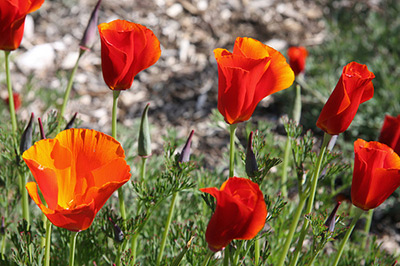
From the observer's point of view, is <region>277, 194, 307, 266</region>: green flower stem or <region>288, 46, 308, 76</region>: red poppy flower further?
<region>288, 46, 308, 76</region>: red poppy flower

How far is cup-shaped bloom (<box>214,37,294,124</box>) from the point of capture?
3.50ft

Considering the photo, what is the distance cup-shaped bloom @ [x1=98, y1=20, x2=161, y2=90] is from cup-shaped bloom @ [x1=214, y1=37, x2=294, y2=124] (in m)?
0.17

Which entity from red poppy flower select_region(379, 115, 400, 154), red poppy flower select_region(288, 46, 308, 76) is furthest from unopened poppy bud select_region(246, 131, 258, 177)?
red poppy flower select_region(288, 46, 308, 76)

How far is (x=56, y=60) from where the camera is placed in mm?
3574

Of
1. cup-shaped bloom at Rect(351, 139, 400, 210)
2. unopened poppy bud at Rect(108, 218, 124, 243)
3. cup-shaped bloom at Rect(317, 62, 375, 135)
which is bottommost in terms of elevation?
unopened poppy bud at Rect(108, 218, 124, 243)

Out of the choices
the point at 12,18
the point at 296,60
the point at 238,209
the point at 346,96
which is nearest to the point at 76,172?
the point at 238,209

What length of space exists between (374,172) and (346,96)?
0.18 metres

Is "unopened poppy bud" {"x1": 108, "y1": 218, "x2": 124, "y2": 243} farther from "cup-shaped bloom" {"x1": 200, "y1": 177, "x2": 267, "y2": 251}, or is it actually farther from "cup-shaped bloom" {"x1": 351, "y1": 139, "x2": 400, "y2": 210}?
"cup-shaped bloom" {"x1": 351, "y1": 139, "x2": 400, "y2": 210}

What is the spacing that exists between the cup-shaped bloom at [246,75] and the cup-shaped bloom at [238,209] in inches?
9.7

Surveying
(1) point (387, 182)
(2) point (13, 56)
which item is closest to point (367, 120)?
(1) point (387, 182)

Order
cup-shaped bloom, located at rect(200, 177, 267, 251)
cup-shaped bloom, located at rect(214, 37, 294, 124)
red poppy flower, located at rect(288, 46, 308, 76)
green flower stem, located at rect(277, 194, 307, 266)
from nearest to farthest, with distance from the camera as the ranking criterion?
cup-shaped bloom, located at rect(200, 177, 267, 251) < cup-shaped bloom, located at rect(214, 37, 294, 124) < green flower stem, located at rect(277, 194, 307, 266) < red poppy flower, located at rect(288, 46, 308, 76)

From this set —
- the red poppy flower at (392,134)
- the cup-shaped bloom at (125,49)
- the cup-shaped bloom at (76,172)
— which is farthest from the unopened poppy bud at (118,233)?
the red poppy flower at (392,134)

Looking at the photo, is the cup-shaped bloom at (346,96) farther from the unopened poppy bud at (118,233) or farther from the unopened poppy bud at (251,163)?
the unopened poppy bud at (118,233)

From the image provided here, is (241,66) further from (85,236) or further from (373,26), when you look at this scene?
(373,26)
